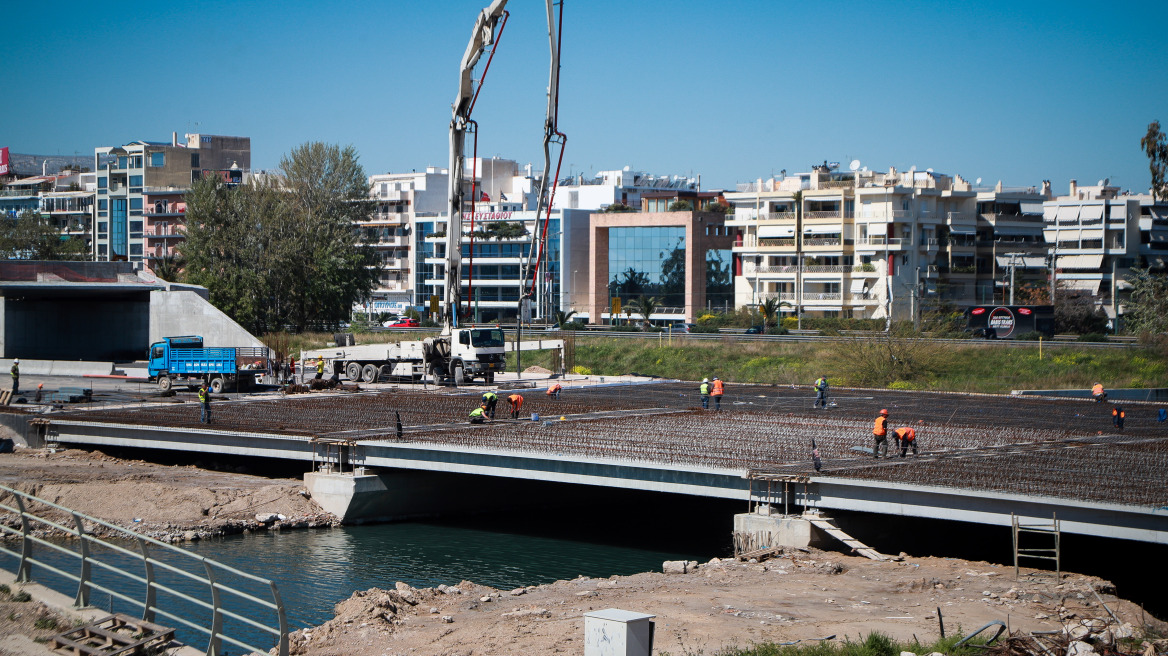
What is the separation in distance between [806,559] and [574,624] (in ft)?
21.2

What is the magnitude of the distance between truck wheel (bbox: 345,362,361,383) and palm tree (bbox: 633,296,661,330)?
36.1 meters

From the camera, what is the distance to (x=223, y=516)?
27516 mm

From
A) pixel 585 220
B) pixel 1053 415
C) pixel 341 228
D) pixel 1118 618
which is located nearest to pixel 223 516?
pixel 1118 618

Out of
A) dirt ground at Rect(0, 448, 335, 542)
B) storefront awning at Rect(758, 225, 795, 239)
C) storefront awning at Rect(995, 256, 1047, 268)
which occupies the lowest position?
dirt ground at Rect(0, 448, 335, 542)

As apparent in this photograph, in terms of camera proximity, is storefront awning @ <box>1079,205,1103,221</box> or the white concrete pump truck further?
storefront awning @ <box>1079,205,1103,221</box>

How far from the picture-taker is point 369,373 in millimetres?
50531

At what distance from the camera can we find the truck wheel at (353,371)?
2000 inches

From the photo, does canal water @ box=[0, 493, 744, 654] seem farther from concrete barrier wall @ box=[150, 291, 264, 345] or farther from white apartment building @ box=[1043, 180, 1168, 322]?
white apartment building @ box=[1043, 180, 1168, 322]

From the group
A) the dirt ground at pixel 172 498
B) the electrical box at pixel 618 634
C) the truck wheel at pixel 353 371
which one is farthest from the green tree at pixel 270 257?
the electrical box at pixel 618 634

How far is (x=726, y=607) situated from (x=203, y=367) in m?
33.8

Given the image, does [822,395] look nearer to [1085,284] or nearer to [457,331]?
[457,331]

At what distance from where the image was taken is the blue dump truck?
45.9 metres

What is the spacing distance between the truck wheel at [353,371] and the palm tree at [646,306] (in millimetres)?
36051

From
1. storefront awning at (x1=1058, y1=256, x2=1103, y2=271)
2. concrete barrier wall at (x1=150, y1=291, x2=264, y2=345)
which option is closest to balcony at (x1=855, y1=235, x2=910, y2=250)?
storefront awning at (x1=1058, y1=256, x2=1103, y2=271)
